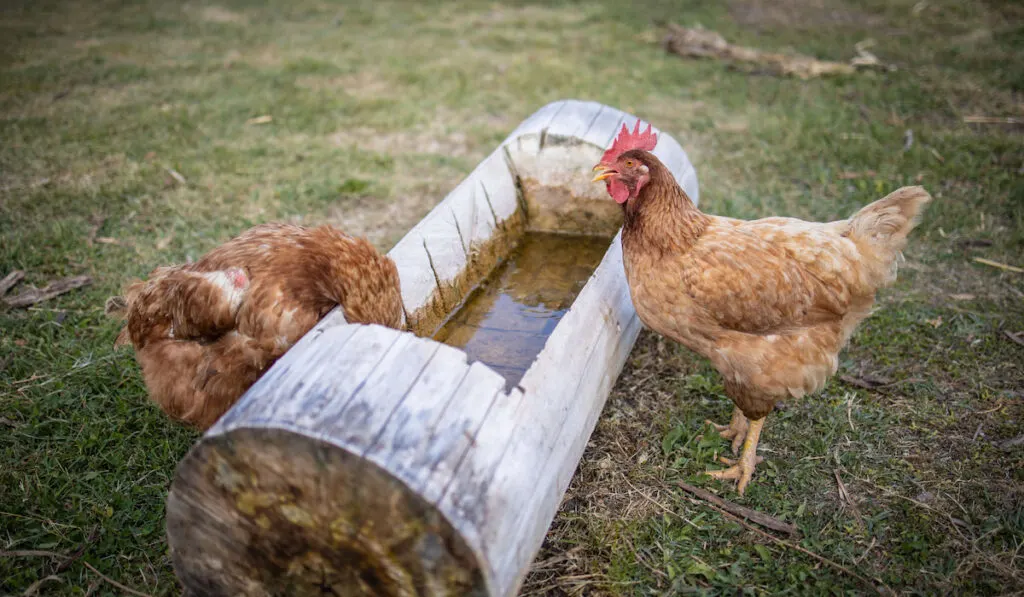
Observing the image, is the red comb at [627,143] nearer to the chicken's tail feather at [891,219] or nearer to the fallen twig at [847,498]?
the chicken's tail feather at [891,219]

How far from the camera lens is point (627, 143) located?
2939 mm

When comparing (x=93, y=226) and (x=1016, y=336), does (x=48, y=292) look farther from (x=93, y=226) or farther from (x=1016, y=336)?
(x=1016, y=336)

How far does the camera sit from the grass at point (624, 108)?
2.52m

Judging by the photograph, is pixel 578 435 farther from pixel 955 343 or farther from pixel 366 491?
pixel 955 343

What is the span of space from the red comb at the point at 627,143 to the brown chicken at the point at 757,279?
0.09m

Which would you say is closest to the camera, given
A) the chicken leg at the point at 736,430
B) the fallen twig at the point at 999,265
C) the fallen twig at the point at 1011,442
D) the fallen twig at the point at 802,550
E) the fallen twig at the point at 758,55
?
the fallen twig at the point at 802,550

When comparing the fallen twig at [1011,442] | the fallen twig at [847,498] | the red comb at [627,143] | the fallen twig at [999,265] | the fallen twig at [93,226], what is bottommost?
the fallen twig at [999,265]

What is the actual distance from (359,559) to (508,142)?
273 cm

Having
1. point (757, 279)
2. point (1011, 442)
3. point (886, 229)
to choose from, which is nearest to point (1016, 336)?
point (1011, 442)

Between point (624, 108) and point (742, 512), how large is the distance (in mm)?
4698

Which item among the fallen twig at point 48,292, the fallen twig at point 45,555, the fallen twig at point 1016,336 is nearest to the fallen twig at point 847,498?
the fallen twig at point 1016,336

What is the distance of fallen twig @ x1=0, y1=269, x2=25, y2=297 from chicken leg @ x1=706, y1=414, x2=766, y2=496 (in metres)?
4.08

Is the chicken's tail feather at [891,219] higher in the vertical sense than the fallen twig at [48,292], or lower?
higher

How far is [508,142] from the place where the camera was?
12.7ft
